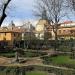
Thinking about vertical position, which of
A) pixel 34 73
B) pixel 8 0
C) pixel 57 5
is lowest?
pixel 34 73

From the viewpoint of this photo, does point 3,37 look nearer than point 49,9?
No

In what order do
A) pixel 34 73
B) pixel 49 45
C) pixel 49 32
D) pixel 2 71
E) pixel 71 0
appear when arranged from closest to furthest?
pixel 2 71 < pixel 34 73 < pixel 71 0 < pixel 49 45 < pixel 49 32

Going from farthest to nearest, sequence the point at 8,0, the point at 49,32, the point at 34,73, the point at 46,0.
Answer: the point at 49,32, the point at 46,0, the point at 8,0, the point at 34,73

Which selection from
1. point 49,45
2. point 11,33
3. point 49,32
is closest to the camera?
point 49,45

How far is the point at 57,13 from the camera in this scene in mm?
62250

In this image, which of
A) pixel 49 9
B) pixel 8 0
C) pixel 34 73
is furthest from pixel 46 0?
pixel 34 73

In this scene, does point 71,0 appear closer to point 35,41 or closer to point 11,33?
point 35,41

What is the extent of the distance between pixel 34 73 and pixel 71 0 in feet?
75.3

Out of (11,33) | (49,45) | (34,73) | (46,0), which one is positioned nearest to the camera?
(34,73)

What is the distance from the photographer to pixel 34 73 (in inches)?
744

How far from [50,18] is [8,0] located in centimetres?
4118

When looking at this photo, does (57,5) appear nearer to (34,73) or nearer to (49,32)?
(49,32)

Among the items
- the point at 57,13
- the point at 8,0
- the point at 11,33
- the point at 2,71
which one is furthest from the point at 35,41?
the point at 2,71

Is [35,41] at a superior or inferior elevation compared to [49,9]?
inferior
